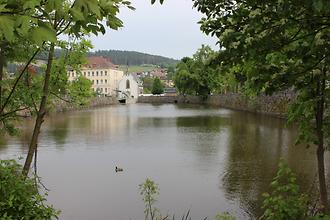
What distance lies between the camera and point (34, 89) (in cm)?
696

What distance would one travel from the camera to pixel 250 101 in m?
53.2

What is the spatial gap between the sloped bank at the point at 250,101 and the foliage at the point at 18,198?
35.2 feet

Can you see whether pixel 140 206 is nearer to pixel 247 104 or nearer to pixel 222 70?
pixel 222 70

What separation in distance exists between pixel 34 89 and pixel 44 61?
1.11 meters

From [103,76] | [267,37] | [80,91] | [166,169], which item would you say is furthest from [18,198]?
[103,76]

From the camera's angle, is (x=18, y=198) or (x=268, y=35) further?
(x=18, y=198)

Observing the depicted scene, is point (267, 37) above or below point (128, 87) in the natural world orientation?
above

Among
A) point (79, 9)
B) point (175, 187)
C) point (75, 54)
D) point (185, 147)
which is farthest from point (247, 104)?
point (79, 9)

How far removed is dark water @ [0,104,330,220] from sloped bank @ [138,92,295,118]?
289 cm

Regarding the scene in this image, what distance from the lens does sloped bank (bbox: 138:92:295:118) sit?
41.8 m

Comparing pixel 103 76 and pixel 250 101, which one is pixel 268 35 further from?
pixel 103 76

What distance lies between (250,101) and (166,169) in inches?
1508

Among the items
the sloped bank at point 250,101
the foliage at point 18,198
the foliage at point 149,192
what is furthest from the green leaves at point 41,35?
the sloped bank at point 250,101

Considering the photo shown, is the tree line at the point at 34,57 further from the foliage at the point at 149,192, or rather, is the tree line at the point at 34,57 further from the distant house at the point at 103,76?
the distant house at the point at 103,76
